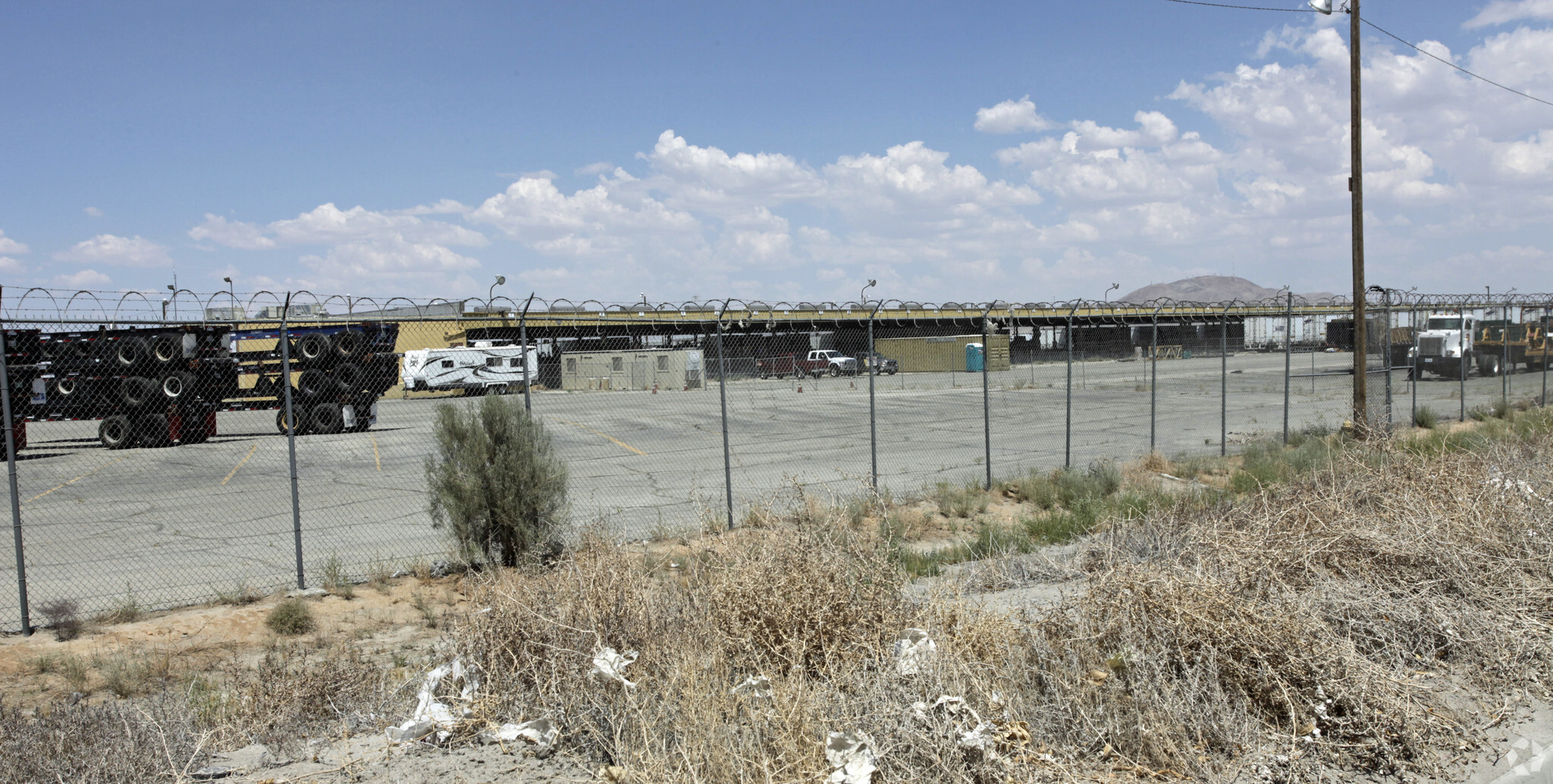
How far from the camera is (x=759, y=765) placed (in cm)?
372

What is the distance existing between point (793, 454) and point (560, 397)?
6.52 metres

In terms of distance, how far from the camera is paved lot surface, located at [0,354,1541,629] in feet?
33.3

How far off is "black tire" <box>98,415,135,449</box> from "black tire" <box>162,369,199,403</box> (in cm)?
91

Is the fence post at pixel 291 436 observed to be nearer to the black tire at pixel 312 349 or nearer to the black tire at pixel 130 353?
the black tire at pixel 312 349

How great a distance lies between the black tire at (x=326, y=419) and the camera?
51.9ft

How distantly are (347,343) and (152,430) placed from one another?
4159 mm

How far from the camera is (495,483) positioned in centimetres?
918

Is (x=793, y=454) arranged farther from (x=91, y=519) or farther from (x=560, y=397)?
(x=91, y=519)

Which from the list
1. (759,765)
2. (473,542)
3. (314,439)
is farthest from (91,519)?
(759,765)

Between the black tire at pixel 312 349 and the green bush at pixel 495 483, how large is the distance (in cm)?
949

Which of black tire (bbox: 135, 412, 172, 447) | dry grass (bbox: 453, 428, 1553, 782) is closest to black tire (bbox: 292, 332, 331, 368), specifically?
black tire (bbox: 135, 412, 172, 447)

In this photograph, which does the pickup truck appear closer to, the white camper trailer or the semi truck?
the white camper trailer

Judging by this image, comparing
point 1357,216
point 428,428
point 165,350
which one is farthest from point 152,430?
point 1357,216

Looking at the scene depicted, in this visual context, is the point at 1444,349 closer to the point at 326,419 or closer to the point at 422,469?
the point at 422,469
